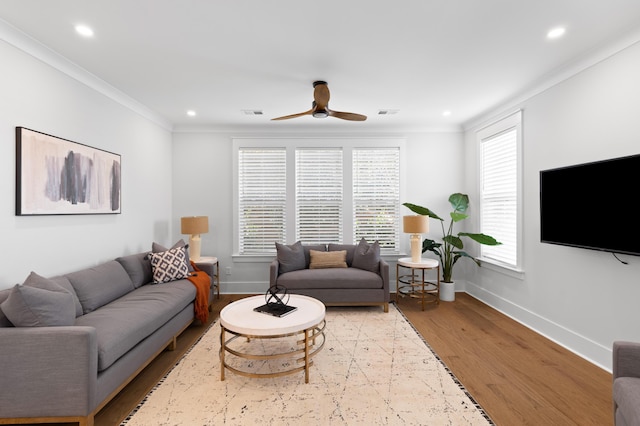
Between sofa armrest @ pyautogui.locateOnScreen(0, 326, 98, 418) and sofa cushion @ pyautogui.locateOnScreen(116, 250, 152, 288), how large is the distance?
5.49 feet

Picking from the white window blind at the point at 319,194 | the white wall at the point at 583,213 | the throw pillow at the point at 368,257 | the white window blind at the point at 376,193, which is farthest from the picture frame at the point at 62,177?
the white wall at the point at 583,213

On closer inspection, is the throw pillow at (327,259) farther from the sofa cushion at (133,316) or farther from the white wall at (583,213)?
the white wall at (583,213)

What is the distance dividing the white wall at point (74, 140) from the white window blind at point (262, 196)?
131 cm

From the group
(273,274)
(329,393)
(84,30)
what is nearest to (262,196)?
(273,274)

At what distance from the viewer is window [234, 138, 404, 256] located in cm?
526

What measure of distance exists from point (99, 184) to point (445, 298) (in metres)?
4.78

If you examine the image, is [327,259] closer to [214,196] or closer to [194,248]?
[194,248]

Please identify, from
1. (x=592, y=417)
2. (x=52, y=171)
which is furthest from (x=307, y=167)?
(x=592, y=417)

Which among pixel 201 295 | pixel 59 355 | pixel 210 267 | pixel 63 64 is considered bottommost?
pixel 201 295

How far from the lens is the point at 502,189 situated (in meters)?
4.24

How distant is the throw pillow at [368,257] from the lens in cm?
446

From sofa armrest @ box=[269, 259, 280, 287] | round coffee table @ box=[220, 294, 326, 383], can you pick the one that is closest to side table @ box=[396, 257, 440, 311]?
sofa armrest @ box=[269, 259, 280, 287]

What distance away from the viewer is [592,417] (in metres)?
2.09

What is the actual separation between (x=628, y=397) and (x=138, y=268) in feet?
13.7
